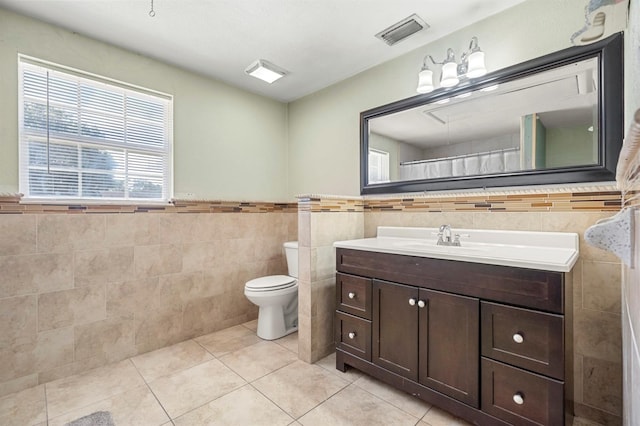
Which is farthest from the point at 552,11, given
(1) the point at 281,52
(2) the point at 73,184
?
(2) the point at 73,184

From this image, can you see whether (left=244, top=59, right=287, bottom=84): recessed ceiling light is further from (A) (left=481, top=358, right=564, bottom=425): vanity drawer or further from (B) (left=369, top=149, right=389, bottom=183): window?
(A) (left=481, top=358, right=564, bottom=425): vanity drawer

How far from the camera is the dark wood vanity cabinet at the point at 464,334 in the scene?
125cm

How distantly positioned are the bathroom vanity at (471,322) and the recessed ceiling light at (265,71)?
162cm

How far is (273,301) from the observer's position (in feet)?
8.21

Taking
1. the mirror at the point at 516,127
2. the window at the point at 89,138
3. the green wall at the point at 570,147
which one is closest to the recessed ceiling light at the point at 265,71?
the window at the point at 89,138

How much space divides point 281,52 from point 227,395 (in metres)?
2.50

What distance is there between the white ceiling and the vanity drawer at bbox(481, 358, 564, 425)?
209 cm

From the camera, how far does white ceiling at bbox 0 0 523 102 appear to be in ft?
5.99

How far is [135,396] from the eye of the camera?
176cm

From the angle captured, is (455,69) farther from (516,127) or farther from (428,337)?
(428,337)

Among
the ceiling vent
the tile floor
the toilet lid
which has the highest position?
the ceiling vent

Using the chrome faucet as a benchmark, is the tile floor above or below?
below

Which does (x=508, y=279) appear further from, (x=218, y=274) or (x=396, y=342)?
(x=218, y=274)

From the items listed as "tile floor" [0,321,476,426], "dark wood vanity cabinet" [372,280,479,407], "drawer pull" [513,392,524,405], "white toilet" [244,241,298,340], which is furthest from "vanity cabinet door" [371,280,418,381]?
"white toilet" [244,241,298,340]
